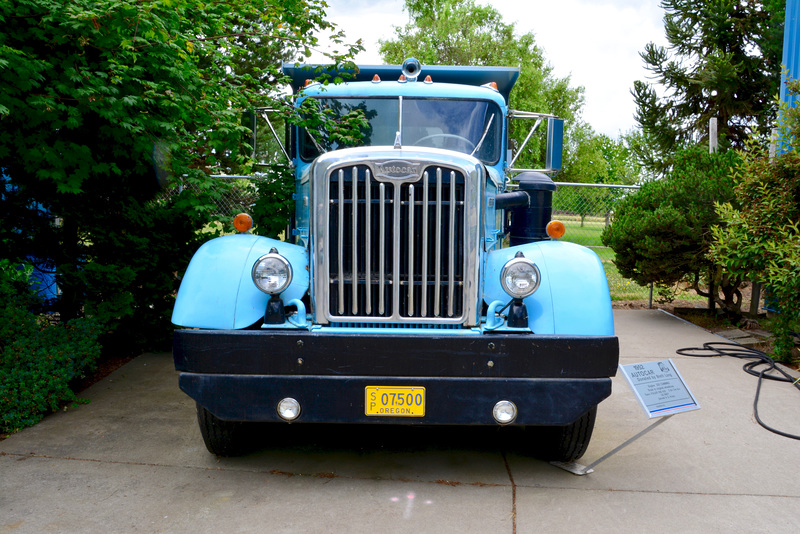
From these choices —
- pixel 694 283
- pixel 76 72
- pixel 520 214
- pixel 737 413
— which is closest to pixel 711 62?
pixel 694 283

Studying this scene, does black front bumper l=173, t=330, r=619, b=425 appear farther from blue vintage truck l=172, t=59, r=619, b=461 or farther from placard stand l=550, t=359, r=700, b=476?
placard stand l=550, t=359, r=700, b=476

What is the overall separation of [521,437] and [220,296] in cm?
239

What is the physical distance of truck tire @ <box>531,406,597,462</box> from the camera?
410 centimetres

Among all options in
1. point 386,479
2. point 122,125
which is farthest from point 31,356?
point 386,479

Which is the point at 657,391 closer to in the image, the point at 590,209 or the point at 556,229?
the point at 556,229

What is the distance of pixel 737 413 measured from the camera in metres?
5.41

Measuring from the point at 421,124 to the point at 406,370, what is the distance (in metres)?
2.41

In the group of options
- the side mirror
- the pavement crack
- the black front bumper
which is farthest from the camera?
the side mirror

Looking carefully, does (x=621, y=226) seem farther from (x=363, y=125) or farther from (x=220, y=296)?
(x=220, y=296)

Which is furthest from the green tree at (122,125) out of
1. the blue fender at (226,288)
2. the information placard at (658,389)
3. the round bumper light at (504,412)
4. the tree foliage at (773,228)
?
the tree foliage at (773,228)

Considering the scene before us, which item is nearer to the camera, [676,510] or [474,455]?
[676,510]

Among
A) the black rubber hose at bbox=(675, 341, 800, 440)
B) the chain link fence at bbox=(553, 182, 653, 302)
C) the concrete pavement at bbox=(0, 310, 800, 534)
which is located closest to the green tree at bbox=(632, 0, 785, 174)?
the chain link fence at bbox=(553, 182, 653, 302)

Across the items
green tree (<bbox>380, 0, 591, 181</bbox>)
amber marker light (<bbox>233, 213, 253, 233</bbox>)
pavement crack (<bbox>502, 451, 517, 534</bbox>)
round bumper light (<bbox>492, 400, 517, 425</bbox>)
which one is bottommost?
pavement crack (<bbox>502, 451, 517, 534</bbox>)

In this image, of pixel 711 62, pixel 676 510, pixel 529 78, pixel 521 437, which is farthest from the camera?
pixel 529 78
